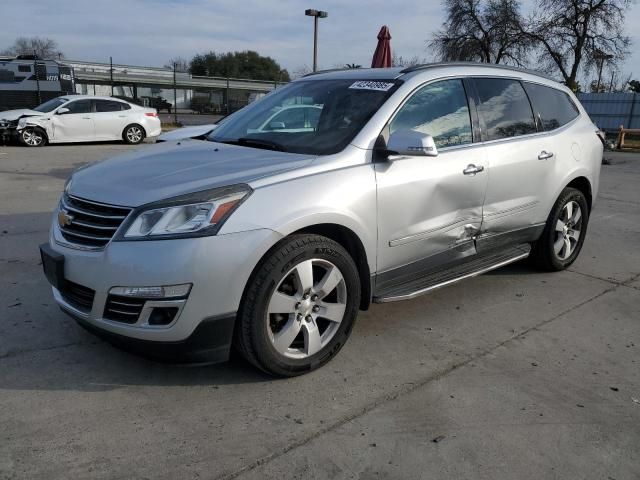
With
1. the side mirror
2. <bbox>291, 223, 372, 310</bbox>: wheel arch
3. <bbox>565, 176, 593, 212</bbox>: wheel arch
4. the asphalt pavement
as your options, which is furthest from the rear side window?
<bbox>291, 223, 372, 310</bbox>: wheel arch

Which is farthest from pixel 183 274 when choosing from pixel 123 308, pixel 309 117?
pixel 309 117

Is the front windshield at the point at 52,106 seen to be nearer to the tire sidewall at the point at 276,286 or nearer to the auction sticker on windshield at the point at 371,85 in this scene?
the auction sticker on windshield at the point at 371,85

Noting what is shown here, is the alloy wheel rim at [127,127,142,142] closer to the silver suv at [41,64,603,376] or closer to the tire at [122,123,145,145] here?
the tire at [122,123,145,145]

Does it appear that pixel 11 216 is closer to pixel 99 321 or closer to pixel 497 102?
pixel 99 321

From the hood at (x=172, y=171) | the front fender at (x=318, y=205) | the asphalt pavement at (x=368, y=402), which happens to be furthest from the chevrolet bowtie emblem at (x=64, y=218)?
the front fender at (x=318, y=205)

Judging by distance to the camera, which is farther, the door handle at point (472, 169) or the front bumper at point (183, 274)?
the door handle at point (472, 169)

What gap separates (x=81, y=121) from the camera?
51.4 feet

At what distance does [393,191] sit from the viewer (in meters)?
3.33

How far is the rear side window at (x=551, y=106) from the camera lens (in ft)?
15.2

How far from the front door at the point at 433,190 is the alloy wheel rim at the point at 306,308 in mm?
399

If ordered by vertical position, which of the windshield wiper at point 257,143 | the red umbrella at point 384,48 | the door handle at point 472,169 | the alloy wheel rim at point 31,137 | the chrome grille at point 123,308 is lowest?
the chrome grille at point 123,308

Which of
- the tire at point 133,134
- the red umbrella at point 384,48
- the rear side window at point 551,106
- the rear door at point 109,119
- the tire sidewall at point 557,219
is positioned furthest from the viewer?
the tire at point 133,134

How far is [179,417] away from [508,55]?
123 ft

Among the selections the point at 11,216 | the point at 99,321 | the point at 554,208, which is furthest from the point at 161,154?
the point at 11,216
